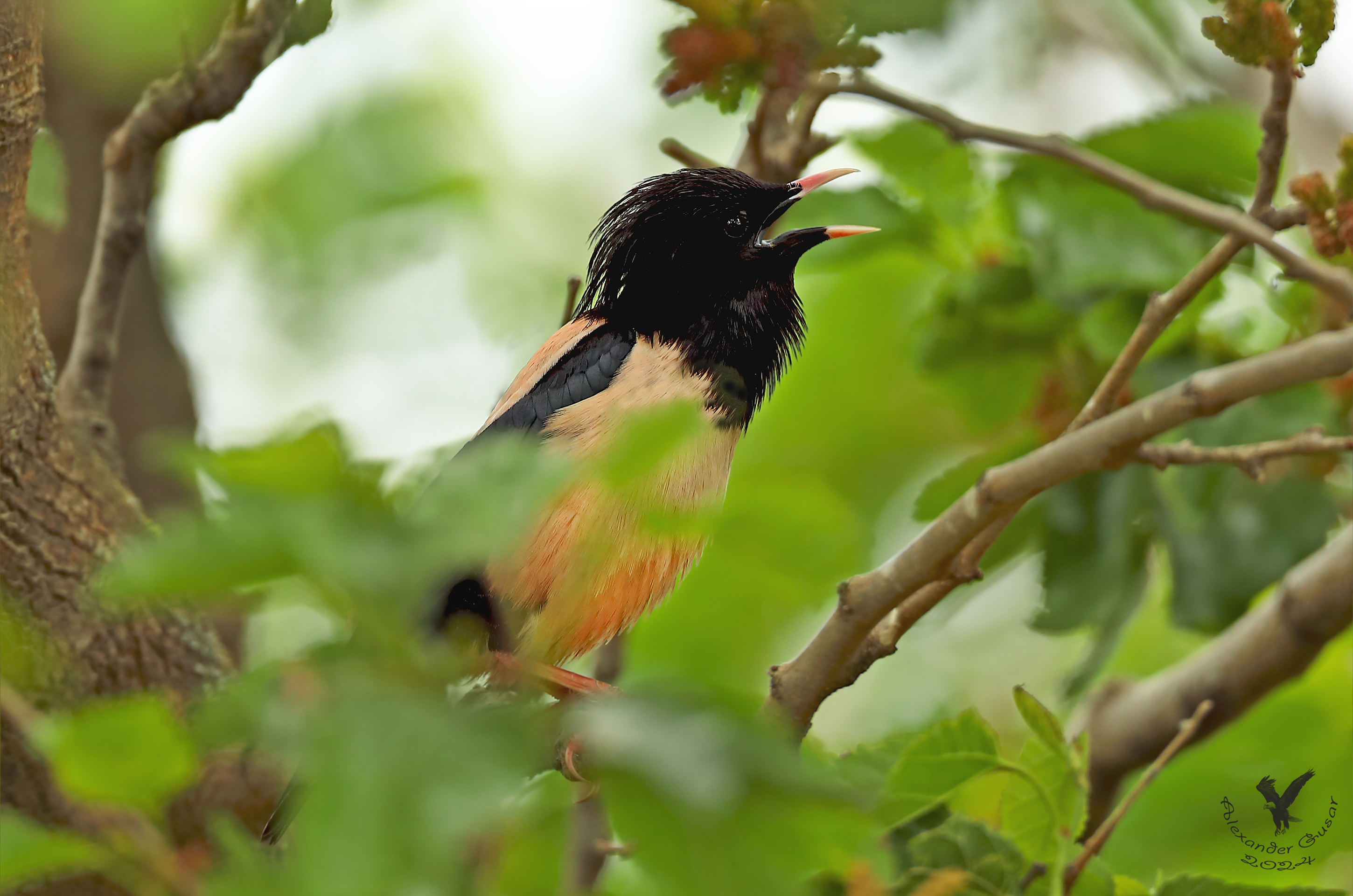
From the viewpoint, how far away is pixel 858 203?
11.6 ft

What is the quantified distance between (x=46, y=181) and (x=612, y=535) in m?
2.13

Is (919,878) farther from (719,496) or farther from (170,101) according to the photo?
(170,101)

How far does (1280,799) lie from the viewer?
124 inches

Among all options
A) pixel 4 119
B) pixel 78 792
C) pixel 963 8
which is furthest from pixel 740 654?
pixel 78 792

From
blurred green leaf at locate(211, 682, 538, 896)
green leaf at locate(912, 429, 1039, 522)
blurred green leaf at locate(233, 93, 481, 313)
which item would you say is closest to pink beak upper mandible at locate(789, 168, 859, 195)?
green leaf at locate(912, 429, 1039, 522)

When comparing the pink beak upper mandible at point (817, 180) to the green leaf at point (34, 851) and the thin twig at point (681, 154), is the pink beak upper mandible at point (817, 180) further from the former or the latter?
the green leaf at point (34, 851)

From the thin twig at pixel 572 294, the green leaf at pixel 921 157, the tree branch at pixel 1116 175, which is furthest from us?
→ the green leaf at pixel 921 157

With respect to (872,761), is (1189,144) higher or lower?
higher

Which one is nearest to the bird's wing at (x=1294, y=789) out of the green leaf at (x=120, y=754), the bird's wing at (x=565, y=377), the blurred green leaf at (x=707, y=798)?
the bird's wing at (x=565, y=377)

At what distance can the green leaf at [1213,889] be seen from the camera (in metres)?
2.17

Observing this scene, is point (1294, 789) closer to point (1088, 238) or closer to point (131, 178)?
point (1088, 238)

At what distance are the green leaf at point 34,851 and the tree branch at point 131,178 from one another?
5.99 ft

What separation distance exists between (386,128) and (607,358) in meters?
4.32

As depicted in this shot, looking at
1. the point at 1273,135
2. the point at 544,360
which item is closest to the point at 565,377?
the point at 544,360
